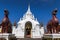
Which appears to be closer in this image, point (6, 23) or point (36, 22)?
point (6, 23)

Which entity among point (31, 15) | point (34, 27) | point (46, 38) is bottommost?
point (46, 38)

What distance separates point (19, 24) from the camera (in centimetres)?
3512

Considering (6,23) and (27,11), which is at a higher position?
(27,11)

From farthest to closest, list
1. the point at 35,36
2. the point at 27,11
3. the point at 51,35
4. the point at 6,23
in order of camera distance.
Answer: the point at 27,11
the point at 35,36
the point at 6,23
the point at 51,35

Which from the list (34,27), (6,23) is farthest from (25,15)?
(6,23)

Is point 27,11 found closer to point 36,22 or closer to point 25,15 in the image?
point 25,15

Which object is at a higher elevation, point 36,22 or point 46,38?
point 36,22

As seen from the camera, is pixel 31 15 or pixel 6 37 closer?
pixel 6 37

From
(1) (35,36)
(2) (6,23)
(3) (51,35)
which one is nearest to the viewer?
(3) (51,35)

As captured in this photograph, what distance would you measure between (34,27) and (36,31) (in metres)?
0.92

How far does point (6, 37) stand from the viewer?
78.4ft

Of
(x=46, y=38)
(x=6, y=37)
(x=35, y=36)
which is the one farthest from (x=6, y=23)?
(x=35, y=36)

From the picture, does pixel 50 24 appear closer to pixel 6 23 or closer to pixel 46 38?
pixel 46 38

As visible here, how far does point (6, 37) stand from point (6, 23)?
11.9ft
